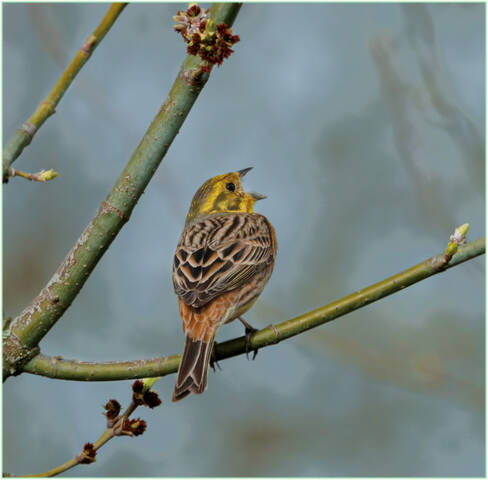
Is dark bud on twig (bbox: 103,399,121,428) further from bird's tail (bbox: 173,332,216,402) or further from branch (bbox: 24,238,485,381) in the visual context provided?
bird's tail (bbox: 173,332,216,402)

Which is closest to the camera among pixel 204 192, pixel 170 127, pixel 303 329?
pixel 170 127

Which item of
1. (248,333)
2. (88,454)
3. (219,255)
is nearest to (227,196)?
(219,255)

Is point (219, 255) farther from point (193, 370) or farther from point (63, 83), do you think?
point (63, 83)

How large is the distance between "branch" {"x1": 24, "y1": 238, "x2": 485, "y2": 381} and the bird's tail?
0.37ft

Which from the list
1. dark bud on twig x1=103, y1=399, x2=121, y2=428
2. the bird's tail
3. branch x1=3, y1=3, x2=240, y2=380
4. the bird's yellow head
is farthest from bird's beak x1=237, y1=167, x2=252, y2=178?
dark bud on twig x1=103, y1=399, x2=121, y2=428

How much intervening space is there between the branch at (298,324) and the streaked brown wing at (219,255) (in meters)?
0.94

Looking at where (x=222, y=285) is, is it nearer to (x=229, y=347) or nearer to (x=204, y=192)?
(x=229, y=347)

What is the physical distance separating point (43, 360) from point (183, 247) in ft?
6.48

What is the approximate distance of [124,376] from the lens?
3.26 m

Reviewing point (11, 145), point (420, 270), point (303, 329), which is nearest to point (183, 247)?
point (303, 329)

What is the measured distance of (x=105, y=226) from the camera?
317 cm

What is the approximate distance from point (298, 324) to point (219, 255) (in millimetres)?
1458

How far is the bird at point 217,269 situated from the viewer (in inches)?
155

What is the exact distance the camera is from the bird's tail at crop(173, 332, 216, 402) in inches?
143
